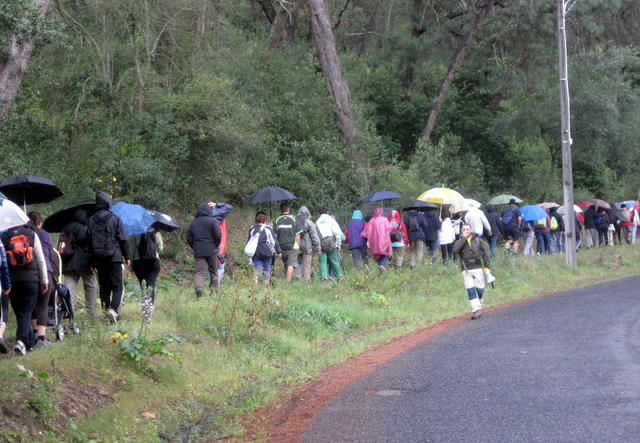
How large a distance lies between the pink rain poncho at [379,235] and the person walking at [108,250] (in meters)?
10.1

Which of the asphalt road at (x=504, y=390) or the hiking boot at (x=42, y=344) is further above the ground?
the hiking boot at (x=42, y=344)

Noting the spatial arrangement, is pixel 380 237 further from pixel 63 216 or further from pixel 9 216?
pixel 9 216

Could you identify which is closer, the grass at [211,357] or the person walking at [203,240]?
the grass at [211,357]

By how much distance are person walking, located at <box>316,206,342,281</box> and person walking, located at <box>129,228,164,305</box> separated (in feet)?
24.8

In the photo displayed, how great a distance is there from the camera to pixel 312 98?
33469 mm

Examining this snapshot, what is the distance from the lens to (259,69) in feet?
111

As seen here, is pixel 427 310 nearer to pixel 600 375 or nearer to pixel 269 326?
pixel 269 326

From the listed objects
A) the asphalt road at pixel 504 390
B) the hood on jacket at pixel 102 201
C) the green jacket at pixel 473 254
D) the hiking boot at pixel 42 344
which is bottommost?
the asphalt road at pixel 504 390

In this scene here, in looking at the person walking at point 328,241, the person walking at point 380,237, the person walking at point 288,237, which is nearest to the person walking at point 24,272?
the person walking at point 288,237

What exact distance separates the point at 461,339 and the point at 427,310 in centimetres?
512

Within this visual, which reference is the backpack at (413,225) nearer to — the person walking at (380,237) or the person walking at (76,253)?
the person walking at (380,237)

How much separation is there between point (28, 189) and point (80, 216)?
142cm

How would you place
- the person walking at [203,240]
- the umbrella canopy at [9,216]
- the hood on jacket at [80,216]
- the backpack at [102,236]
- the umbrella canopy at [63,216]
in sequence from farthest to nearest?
the person walking at [203,240] → the umbrella canopy at [63,216] → the hood on jacket at [80,216] → the backpack at [102,236] → the umbrella canopy at [9,216]

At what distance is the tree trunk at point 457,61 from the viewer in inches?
1396
